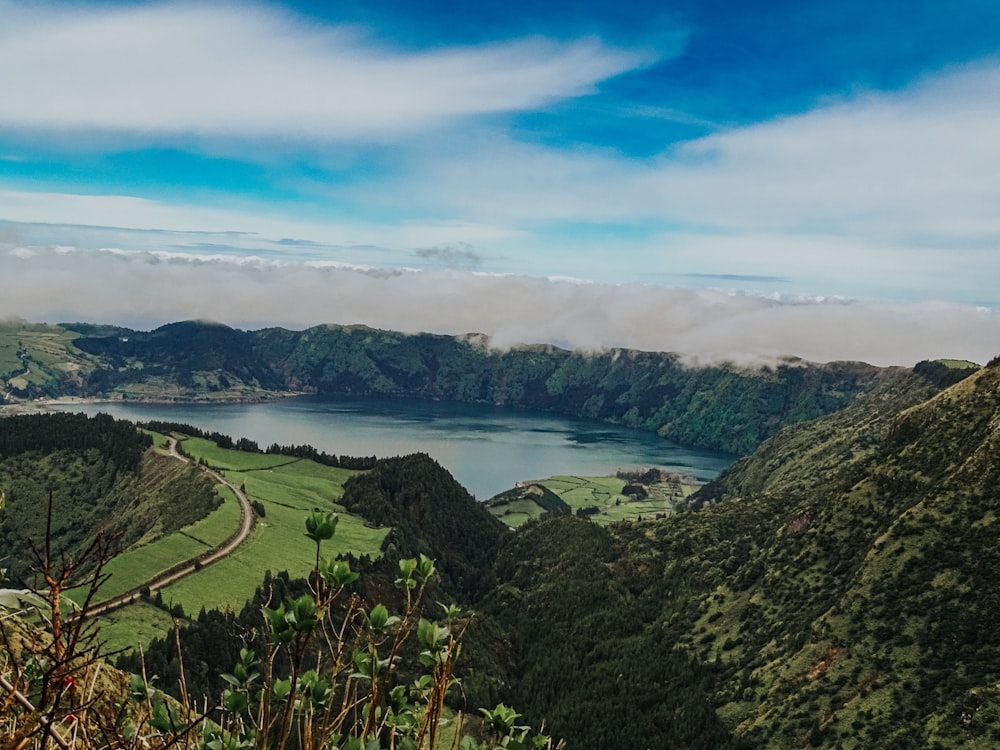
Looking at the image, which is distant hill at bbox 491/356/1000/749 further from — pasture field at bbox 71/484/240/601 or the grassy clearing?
the grassy clearing

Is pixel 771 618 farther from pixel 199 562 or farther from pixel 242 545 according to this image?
pixel 199 562

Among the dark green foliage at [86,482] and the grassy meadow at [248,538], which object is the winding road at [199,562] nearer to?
the grassy meadow at [248,538]

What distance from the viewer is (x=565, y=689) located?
298ft

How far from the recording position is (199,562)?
10025cm

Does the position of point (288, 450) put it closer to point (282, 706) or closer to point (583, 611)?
point (583, 611)

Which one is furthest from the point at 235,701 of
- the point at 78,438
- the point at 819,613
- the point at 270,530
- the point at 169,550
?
the point at 78,438

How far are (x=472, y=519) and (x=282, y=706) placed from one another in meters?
165

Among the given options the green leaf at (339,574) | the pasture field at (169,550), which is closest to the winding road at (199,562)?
the pasture field at (169,550)

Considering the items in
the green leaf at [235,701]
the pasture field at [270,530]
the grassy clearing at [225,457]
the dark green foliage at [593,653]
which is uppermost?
the green leaf at [235,701]

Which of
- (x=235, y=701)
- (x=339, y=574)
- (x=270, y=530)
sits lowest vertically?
(x=270, y=530)

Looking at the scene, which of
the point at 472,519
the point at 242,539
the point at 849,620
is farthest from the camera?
the point at 472,519

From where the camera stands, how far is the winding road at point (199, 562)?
8350cm

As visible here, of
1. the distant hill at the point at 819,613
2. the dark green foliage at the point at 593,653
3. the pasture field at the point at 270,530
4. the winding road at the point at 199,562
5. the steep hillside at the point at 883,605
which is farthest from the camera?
the pasture field at the point at 270,530

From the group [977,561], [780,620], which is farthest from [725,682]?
[977,561]
